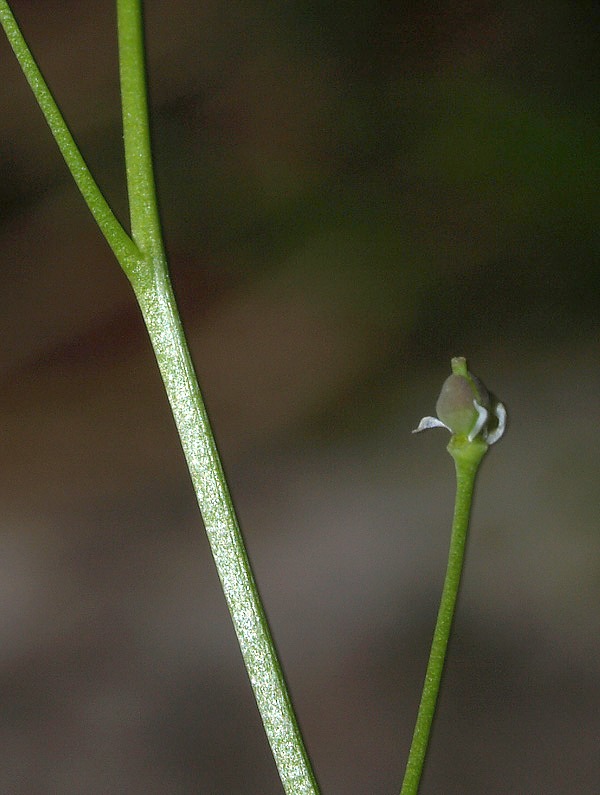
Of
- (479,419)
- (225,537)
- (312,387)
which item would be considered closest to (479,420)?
(479,419)

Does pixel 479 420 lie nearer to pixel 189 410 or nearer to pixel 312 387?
pixel 189 410

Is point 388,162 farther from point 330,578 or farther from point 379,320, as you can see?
point 330,578

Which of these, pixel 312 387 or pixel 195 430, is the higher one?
pixel 312 387

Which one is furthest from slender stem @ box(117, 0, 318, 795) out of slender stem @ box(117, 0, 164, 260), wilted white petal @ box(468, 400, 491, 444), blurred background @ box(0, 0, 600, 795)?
blurred background @ box(0, 0, 600, 795)

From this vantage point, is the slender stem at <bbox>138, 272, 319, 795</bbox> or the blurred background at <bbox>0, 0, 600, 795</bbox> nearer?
the slender stem at <bbox>138, 272, 319, 795</bbox>

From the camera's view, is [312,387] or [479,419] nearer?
[479,419]

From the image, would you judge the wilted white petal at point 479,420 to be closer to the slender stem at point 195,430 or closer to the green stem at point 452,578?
the green stem at point 452,578

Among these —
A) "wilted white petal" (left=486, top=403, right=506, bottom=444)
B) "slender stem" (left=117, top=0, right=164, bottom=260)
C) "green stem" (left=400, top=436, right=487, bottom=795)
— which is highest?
"slender stem" (left=117, top=0, right=164, bottom=260)

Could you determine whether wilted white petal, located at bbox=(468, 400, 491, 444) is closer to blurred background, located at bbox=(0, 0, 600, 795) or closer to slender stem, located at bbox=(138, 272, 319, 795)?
slender stem, located at bbox=(138, 272, 319, 795)
